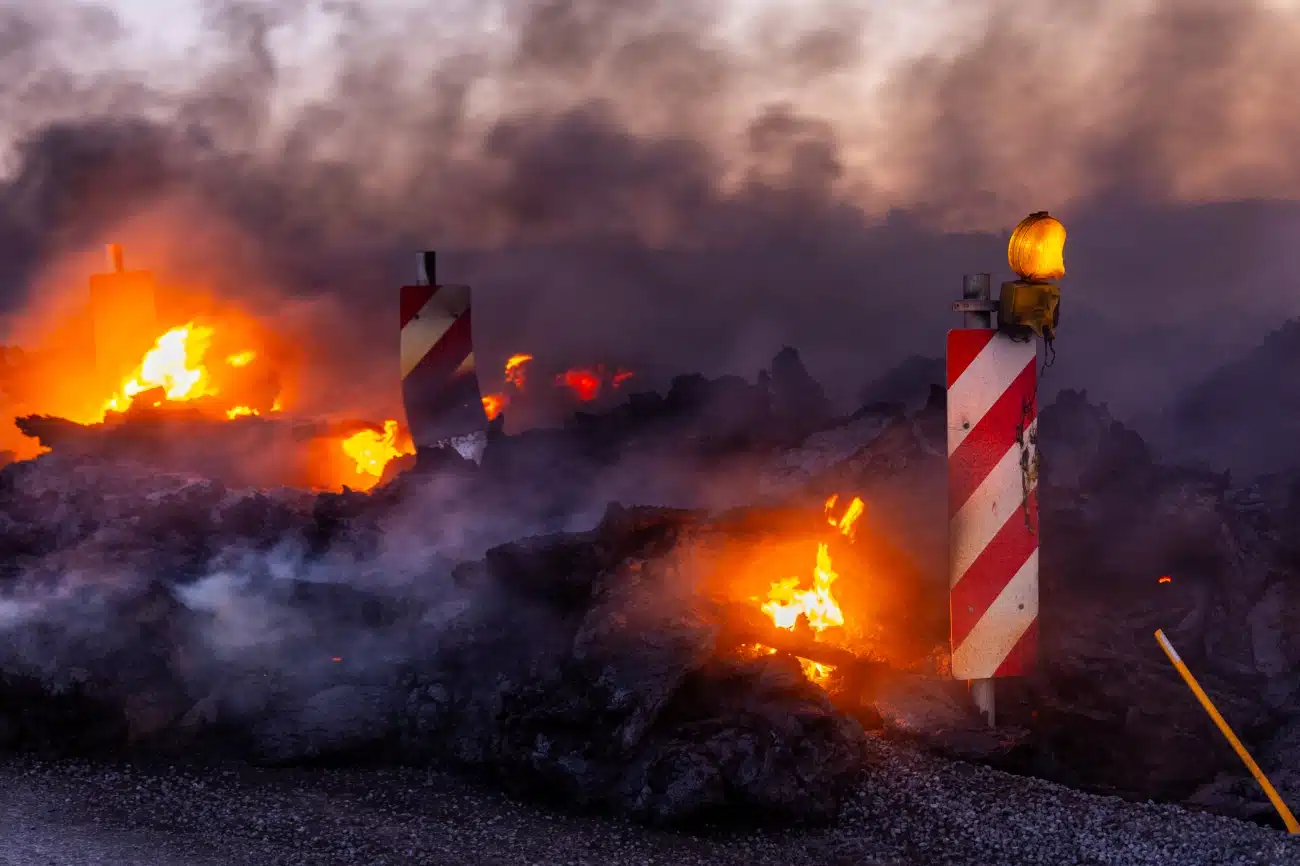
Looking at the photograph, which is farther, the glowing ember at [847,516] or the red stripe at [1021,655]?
the glowing ember at [847,516]

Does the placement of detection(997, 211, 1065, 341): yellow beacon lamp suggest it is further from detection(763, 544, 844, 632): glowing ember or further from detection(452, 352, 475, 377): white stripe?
detection(452, 352, 475, 377): white stripe

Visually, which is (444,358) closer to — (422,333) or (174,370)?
(422,333)

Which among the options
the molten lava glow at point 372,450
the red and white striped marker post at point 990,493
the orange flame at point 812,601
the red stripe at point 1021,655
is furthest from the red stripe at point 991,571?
the molten lava glow at point 372,450

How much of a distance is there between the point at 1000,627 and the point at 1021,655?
0.17 metres

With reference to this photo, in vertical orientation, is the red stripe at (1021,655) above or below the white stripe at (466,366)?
below

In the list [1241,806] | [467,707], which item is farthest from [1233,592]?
[467,707]

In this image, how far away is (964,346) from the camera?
5199mm

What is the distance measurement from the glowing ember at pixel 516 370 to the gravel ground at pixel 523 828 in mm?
7553

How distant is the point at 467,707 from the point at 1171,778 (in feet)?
10.7

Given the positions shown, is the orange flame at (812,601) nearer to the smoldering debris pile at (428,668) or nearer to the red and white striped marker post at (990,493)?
the smoldering debris pile at (428,668)

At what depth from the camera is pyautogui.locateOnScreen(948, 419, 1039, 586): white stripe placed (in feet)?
17.2

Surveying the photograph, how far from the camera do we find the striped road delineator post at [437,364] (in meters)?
7.97

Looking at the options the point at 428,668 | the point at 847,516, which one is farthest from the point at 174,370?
the point at 847,516

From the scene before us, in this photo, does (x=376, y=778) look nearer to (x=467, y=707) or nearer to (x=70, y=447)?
(x=467, y=707)
